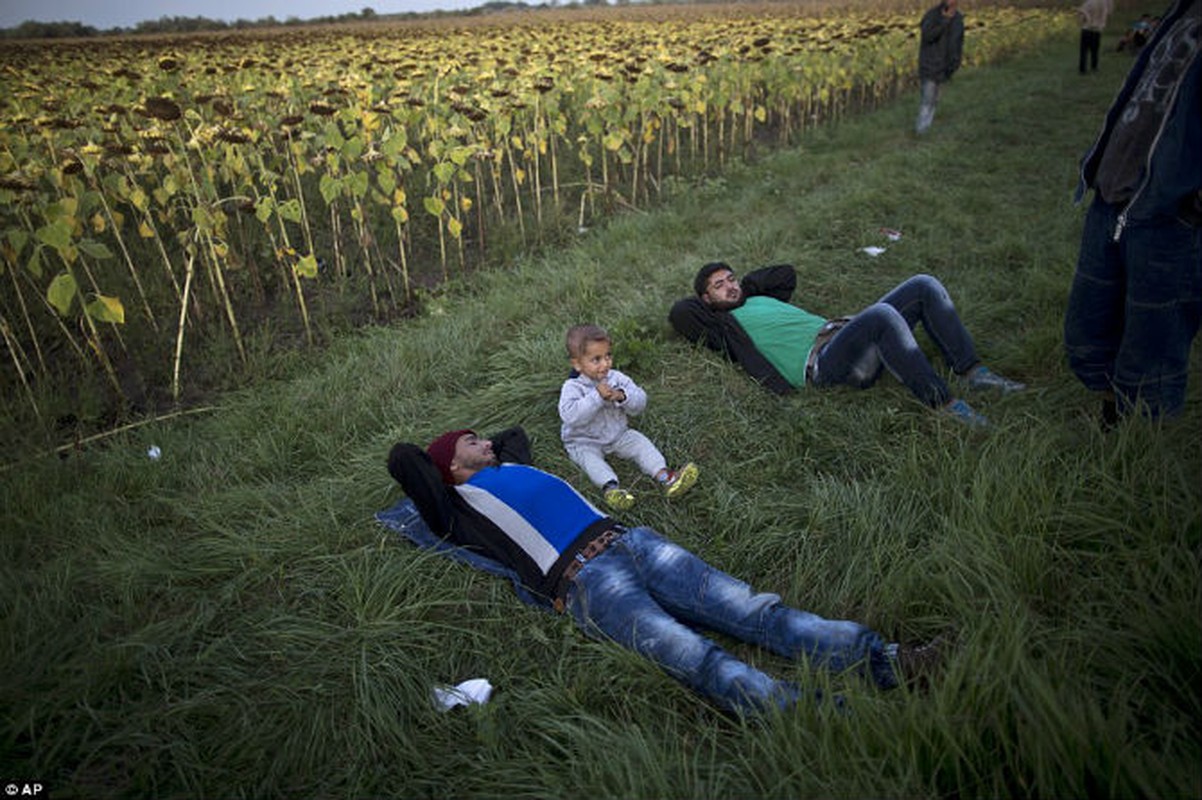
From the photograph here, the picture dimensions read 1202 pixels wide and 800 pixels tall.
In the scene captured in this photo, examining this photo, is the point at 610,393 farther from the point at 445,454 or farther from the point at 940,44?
the point at 940,44

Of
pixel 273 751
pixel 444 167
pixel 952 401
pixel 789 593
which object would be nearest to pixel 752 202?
pixel 444 167

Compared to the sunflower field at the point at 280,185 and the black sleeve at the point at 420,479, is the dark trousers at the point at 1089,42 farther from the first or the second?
the black sleeve at the point at 420,479

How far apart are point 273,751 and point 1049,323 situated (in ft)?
12.5

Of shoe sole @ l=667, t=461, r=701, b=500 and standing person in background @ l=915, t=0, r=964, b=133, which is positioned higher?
standing person in background @ l=915, t=0, r=964, b=133

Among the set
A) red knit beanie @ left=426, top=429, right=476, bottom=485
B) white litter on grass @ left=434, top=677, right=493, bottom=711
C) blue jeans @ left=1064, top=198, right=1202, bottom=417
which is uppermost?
blue jeans @ left=1064, top=198, right=1202, bottom=417

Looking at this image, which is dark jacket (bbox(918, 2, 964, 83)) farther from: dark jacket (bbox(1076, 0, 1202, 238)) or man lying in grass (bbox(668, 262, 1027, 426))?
dark jacket (bbox(1076, 0, 1202, 238))

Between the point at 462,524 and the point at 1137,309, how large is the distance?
7.95ft

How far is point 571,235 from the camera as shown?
19.5 ft

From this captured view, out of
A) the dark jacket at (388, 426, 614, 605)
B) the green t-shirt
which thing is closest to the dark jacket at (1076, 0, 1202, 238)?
the green t-shirt

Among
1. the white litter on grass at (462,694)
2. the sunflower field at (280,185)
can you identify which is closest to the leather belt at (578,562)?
the white litter on grass at (462,694)

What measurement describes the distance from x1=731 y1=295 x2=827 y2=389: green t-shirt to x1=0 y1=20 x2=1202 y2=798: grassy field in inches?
7.6

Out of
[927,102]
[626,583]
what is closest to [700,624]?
[626,583]

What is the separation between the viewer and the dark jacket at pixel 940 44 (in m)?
8.11

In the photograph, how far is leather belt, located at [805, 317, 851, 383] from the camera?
3.13 metres
